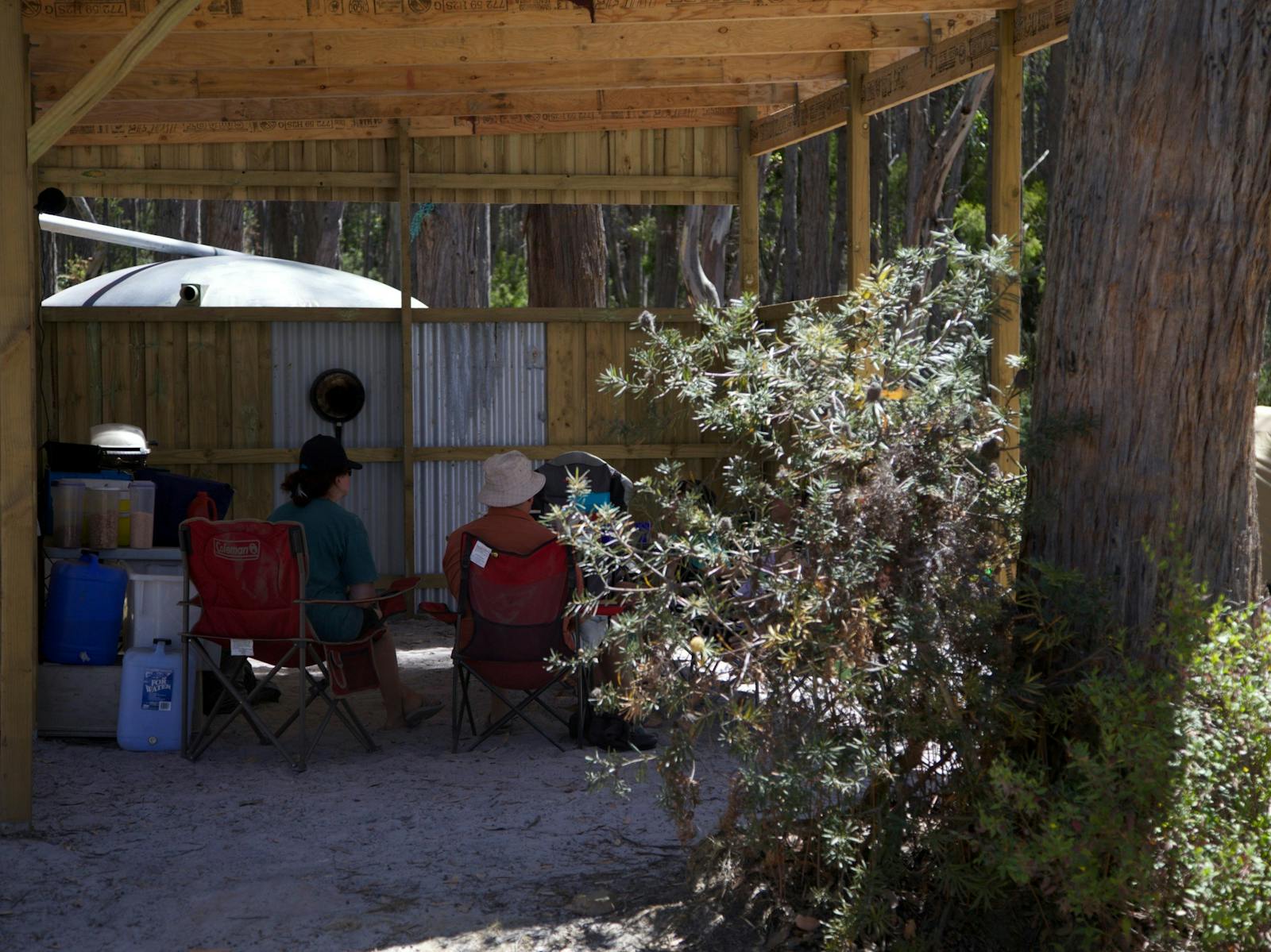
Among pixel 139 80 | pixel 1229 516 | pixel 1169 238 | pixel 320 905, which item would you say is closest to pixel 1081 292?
pixel 1169 238

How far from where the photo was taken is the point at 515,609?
5633mm

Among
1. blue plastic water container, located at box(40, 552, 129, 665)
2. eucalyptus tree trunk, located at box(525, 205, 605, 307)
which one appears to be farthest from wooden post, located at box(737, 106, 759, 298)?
blue plastic water container, located at box(40, 552, 129, 665)

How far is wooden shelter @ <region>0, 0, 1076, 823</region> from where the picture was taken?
4734 millimetres

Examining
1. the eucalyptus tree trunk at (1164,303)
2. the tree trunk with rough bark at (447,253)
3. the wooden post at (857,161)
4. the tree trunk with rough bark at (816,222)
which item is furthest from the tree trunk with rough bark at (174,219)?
the eucalyptus tree trunk at (1164,303)

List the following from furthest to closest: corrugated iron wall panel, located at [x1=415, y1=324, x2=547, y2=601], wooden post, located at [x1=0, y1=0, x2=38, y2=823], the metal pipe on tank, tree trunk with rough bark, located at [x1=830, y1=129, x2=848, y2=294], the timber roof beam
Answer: tree trunk with rough bark, located at [x1=830, y1=129, x2=848, y2=294] → the metal pipe on tank → corrugated iron wall panel, located at [x1=415, y1=324, x2=547, y2=601] → the timber roof beam → wooden post, located at [x1=0, y1=0, x2=38, y2=823]

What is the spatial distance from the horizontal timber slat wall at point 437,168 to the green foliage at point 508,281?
24656mm

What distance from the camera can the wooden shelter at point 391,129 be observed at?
4.73m

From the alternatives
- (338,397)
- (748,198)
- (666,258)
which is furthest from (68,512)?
(666,258)

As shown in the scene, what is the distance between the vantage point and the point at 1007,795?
3.21 meters

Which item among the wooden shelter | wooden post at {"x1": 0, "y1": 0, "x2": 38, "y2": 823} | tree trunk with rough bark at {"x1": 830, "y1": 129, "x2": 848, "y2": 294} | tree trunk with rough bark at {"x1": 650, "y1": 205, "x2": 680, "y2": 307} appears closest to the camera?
wooden post at {"x1": 0, "y1": 0, "x2": 38, "y2": 823}

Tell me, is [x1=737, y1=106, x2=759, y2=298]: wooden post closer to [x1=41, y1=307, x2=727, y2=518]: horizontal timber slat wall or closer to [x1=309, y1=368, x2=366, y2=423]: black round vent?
[x1=41, y1=307, x2=727, y2=518]: horizontal timber slat wall

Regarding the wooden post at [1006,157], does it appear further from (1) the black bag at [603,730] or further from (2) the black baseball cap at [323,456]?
(2) the black baseball cap at [323,456]

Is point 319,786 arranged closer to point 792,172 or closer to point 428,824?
point 428,824

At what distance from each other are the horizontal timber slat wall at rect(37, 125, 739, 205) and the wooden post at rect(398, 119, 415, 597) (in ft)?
0.43
